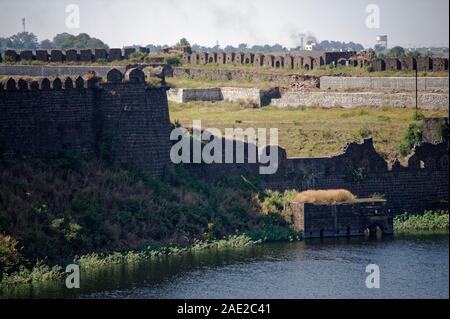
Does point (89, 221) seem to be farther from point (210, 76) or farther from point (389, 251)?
point (210, 76)

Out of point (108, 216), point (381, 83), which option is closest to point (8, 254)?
point (108, 216)

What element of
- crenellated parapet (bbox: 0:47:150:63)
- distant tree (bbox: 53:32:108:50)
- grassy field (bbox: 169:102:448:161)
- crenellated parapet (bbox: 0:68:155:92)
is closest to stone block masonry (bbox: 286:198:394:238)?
grassy field (bbox: 169:102:448:161)

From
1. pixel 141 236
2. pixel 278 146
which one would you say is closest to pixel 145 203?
pixel 141 236

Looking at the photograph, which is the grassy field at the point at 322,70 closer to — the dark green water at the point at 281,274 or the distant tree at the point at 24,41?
the dark green water at the point at 281,274

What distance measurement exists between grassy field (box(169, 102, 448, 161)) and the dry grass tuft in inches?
177

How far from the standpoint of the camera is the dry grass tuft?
2210 inches

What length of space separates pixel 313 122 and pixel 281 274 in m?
19.1

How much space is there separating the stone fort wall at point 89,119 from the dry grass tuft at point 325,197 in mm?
4985

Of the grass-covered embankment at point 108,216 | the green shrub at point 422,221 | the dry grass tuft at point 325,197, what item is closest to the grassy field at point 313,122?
the green shrub at point 422,221

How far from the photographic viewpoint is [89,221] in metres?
51.8

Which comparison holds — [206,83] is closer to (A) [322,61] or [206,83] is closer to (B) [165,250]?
(A) [322,61]
